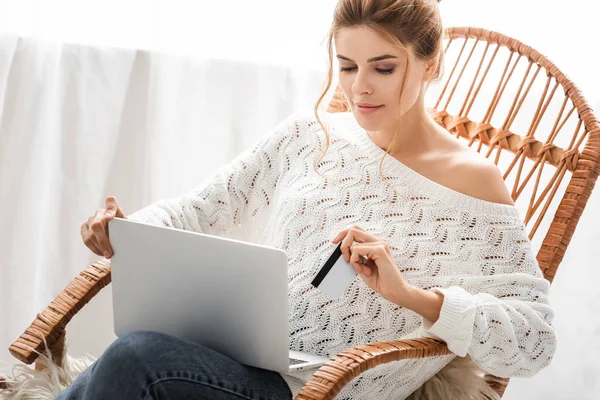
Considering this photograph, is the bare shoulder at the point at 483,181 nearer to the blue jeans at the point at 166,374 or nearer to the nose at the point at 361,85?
the nose at the point at 361,85

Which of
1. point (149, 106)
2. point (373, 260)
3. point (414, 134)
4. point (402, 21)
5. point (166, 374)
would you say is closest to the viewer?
point (166, 374)

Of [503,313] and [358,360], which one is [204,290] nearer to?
[358,360]

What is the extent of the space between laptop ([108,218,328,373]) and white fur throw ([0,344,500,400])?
177 millimetres

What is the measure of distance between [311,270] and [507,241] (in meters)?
0.35

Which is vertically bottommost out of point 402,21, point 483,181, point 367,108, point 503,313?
point 503,313

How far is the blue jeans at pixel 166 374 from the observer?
1.20 meters

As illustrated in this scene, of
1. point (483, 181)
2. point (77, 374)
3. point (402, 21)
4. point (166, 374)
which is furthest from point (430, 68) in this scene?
point (77, 374)

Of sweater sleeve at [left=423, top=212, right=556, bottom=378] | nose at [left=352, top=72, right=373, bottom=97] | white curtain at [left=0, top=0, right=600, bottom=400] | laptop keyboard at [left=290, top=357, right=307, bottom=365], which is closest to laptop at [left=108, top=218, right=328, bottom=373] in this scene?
laptop keyboard at [left=290, top=357, right=307, bottom=365]

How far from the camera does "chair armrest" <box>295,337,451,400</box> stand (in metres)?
1.16

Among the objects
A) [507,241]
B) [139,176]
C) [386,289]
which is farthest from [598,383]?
[139,176]

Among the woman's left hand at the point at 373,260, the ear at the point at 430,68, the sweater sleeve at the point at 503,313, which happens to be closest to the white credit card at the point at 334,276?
the woman's left hand at the point at 373,260

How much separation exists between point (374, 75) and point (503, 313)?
46 cm

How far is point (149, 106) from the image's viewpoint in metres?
2.14

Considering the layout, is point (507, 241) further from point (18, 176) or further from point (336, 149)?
point (18, 176)
